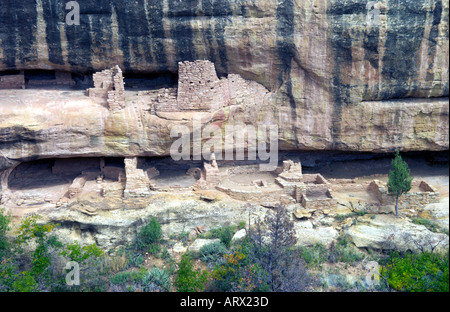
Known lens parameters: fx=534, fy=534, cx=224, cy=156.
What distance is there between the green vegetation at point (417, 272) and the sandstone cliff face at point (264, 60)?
339 centimetres

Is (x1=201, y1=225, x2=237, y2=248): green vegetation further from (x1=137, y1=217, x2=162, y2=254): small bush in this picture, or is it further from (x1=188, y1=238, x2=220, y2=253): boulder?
(x1=137, y1=217, x2=162, y2=254): small bush

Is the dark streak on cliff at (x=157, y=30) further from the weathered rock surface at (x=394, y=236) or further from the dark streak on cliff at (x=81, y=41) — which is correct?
the weathered rock surface at (x=394, y=236)

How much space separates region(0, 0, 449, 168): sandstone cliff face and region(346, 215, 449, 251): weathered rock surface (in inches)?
94.6

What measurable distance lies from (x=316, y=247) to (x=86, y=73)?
290 inches


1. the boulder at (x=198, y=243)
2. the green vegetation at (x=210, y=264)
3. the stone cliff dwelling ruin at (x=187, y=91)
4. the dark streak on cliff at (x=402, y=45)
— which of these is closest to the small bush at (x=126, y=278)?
the green vegetation at (x=210, y=264)

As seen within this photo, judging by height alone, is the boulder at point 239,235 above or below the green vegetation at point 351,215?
below

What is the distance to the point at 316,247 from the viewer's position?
12.0 meters

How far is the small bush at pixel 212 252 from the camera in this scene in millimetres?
11664

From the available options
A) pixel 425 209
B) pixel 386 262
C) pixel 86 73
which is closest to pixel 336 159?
pixel 425 209

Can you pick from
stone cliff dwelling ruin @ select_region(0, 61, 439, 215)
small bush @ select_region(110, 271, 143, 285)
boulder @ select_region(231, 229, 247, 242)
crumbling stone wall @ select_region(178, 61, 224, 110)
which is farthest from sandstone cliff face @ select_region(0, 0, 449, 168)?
small bush @ select_region(110, 271, 143, 285)

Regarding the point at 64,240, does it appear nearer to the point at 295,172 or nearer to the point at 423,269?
the point at 295,172

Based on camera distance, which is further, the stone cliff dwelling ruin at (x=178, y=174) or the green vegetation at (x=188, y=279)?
the stone cliff dwelling ruin at (x=178, y=174)

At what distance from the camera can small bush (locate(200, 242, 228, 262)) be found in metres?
11.7

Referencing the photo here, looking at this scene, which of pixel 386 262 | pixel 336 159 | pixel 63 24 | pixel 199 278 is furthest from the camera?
pixel 336 159
